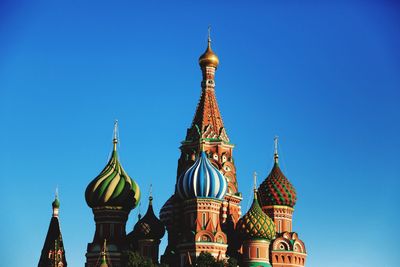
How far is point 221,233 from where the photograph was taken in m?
41.1

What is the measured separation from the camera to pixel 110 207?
1713 inches

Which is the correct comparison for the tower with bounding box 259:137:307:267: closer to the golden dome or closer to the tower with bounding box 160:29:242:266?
the tower with bounding box 160:29:242:266

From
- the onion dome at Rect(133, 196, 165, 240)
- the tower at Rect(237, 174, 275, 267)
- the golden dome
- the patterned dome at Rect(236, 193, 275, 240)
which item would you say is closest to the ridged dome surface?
the patterned dome at Rect(236, 193, 275, 240)

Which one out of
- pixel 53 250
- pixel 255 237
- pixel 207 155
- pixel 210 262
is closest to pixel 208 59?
pixel 207 155

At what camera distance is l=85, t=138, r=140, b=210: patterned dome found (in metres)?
43.5

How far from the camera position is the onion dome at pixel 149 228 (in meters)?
42.9

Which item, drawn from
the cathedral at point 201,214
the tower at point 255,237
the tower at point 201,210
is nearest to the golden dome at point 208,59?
the cathedral at point 201,214

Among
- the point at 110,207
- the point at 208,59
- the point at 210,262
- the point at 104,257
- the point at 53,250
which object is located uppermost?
the point at 208,59

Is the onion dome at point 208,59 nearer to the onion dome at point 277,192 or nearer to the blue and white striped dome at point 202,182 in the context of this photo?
the onion dome at point 277,192

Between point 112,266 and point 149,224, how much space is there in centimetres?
243

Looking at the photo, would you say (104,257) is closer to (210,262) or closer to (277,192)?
(210,262)

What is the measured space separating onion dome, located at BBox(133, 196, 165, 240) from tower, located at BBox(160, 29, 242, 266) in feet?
2.37

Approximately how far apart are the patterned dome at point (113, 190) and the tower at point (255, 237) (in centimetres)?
519


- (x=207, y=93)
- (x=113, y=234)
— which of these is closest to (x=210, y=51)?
(x=207, y=93)
